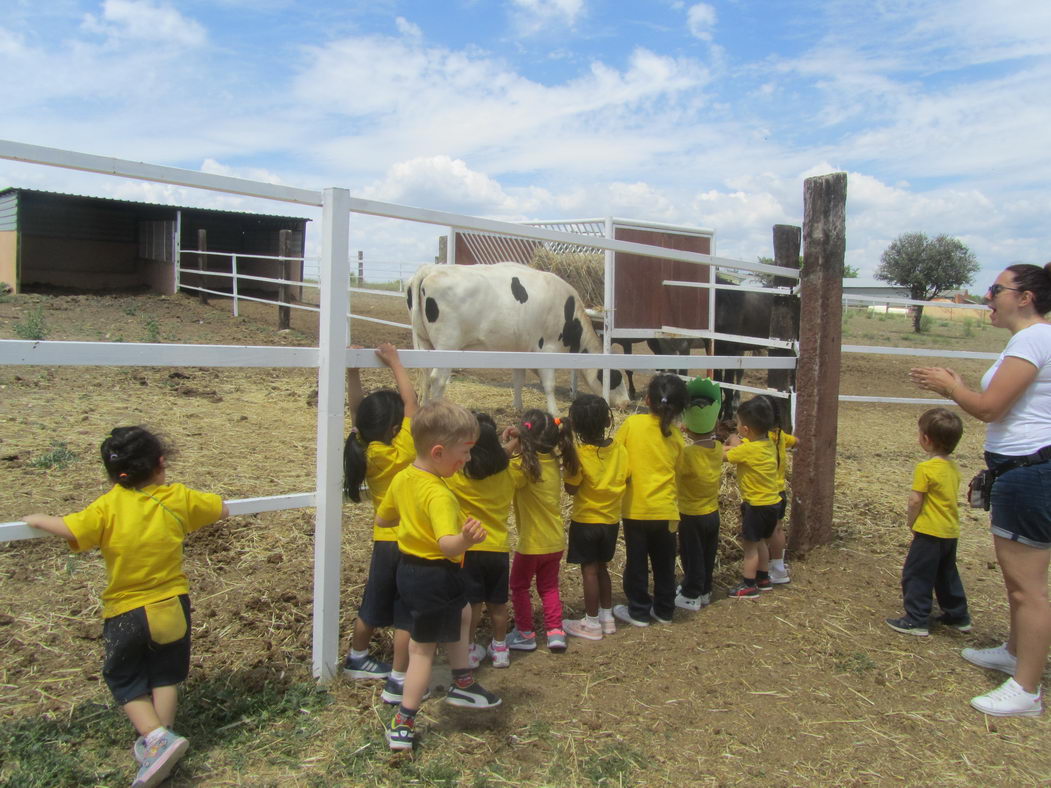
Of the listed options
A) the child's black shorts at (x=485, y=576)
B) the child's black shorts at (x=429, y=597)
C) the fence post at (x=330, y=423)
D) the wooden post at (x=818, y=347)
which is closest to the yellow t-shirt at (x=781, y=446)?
the wooden post at (x=818, y=347)

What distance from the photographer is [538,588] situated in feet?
9.98

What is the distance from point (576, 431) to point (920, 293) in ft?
122

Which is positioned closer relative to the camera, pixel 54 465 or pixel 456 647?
pixel 456 647

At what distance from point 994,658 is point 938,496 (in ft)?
2.25

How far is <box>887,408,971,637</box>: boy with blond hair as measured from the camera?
3.33 m

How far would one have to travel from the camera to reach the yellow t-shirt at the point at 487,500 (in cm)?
274

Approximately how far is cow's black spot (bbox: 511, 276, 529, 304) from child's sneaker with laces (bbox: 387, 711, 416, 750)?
6.10 metres

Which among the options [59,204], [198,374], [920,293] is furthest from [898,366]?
[920,293]

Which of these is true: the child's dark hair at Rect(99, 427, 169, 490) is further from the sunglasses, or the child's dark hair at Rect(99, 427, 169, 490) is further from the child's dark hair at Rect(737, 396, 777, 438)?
the sunglasses

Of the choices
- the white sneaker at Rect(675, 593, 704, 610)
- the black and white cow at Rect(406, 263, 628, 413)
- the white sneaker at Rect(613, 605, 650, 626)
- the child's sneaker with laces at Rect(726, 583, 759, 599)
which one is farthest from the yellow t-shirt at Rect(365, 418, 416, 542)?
the black and white cow at Rect(406, 263, 628, 413)

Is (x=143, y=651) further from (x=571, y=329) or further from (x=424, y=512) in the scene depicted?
(x=571, y=329)

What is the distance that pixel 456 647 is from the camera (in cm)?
249

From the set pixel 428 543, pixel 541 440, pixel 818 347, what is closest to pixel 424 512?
pixel 428 543

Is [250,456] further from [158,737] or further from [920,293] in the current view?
[920,293]
